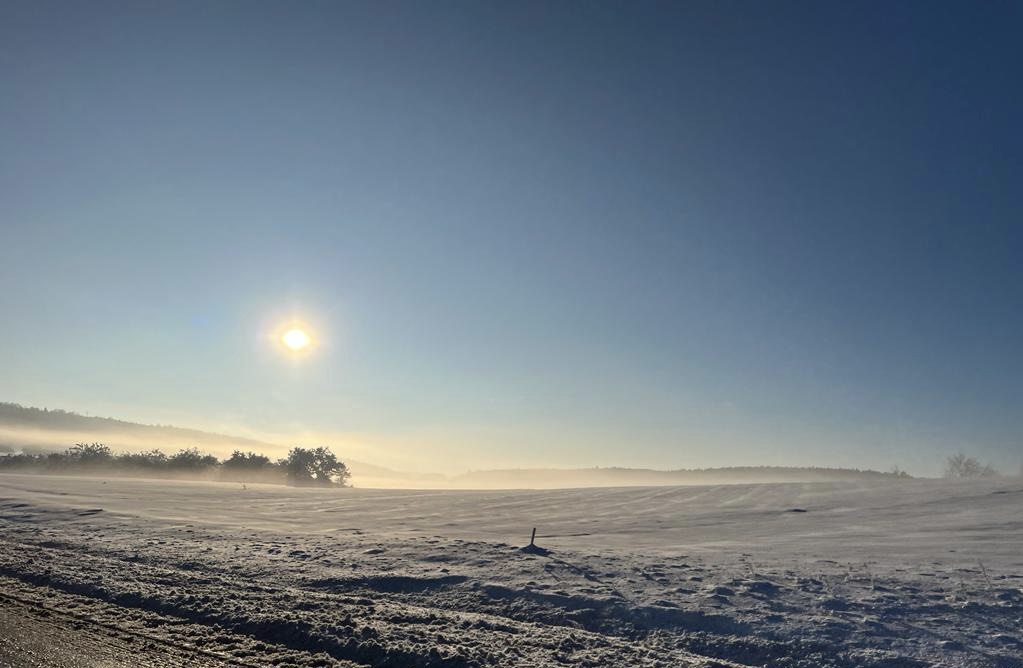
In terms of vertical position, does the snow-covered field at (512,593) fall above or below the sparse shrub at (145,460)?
above

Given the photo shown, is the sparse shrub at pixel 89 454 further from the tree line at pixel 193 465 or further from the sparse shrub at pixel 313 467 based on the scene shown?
the sparse shrub at pixel 313 467

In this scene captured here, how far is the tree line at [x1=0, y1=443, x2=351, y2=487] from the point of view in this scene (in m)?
53.5

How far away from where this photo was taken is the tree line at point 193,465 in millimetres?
53469

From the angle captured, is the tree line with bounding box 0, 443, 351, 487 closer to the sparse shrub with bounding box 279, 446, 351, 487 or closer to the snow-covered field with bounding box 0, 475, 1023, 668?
the sparse shrub with bounding box 279, 446, 351, 487

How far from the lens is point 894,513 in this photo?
18516mm

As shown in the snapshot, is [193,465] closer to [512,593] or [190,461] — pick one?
[190,461]

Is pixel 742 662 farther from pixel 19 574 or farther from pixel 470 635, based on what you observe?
pixel 19 574

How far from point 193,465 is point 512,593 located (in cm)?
5573

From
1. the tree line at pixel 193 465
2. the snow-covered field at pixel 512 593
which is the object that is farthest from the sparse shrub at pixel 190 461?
the snow-covered field at pixel 512 593

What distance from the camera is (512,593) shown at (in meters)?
9.02

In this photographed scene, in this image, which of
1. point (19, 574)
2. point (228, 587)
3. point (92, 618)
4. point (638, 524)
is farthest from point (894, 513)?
point (19, 574)

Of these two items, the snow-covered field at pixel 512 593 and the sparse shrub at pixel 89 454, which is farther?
the sparse shrub at pixel 89 454

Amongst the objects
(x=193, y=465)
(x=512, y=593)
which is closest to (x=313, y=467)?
(x=193, y=465)

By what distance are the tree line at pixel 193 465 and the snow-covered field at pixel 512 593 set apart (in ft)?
122
